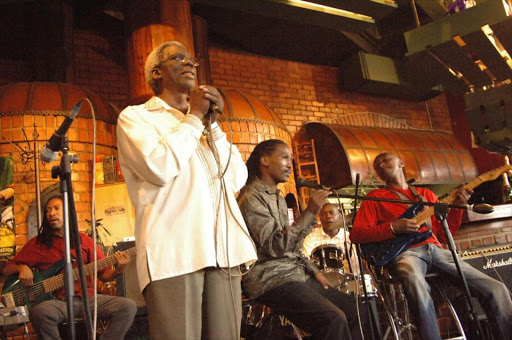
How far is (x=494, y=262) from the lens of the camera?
400 centimetres

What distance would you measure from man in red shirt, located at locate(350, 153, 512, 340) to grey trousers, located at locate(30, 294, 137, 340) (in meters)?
1.73

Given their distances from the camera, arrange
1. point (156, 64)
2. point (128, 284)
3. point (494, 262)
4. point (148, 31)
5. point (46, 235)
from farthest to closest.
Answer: point (148, 31) → point (128, 284) → point (46, 235) → point (494, 262) → point (156, 64)

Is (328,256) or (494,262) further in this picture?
(328,256)

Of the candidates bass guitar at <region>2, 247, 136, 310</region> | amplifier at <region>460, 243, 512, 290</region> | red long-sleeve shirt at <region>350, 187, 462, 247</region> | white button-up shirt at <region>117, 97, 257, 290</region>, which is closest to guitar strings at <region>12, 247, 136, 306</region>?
bass guitar at <region>2, 247, 136, 310</region>

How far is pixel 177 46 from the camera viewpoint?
2.03 meters

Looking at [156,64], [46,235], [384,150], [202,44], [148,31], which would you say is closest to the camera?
[156,64]

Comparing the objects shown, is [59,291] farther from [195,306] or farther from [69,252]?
[195,306]

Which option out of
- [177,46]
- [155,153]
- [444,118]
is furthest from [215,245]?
[444,118]

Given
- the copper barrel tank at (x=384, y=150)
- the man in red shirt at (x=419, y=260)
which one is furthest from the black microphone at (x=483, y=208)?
the copper barrel tank at (x=384, y=150)

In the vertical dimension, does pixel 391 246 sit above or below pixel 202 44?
below

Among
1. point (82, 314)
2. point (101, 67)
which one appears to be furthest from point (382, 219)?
point (101, 67)

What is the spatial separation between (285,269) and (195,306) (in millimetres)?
1307

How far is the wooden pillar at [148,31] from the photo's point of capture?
5.58 metres

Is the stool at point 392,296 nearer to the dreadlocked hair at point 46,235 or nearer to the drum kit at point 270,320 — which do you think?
the drum kit at point 270,320
